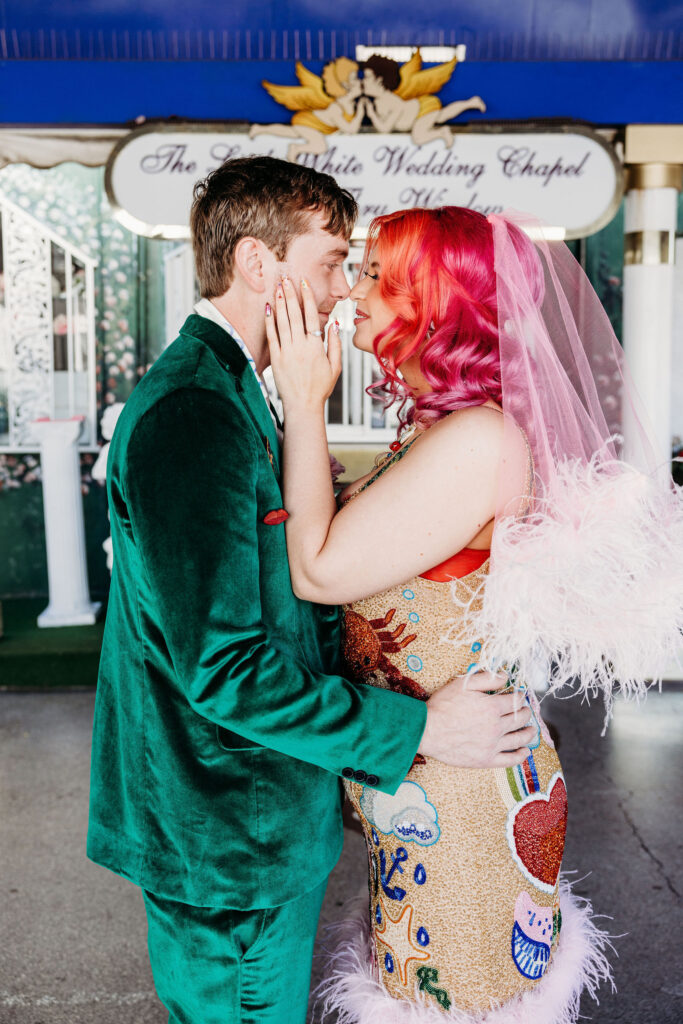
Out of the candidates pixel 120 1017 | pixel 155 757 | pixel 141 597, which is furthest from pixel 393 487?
pixel 120 1017

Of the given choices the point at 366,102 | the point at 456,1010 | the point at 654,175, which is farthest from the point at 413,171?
the point at 456,1010

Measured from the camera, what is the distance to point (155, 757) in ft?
4.43

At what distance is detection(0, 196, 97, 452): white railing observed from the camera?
5.75 m

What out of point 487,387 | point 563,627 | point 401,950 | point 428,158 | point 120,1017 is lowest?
point 120,1017

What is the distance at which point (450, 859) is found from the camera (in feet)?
4.64

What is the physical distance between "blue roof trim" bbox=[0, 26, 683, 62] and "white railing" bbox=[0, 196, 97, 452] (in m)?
1.80

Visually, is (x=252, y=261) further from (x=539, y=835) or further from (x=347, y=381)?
(x=347, y=381)

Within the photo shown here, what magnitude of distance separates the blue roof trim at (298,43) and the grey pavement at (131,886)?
3.09 m

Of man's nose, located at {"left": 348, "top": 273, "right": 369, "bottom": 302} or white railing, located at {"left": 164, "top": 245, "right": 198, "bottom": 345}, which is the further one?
white railing, located at {"left": 164, "top": 245, "right": 198, "bottom": 345}

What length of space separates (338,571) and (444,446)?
256 mm

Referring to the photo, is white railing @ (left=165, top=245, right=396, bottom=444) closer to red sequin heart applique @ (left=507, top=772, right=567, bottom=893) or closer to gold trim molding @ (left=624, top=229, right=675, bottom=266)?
gold trim molding @ (left=624, top=229, right=675, bottom=266)

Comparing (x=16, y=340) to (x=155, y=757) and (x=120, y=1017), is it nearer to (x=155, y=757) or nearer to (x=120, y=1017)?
(x=120, y=1017)

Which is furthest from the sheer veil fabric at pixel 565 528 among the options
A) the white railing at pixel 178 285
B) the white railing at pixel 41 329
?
the white railing at pixel 41 329

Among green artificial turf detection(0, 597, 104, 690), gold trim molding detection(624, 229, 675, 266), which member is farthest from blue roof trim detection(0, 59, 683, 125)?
green artificial turf detection(0, 597, 104, 690)
